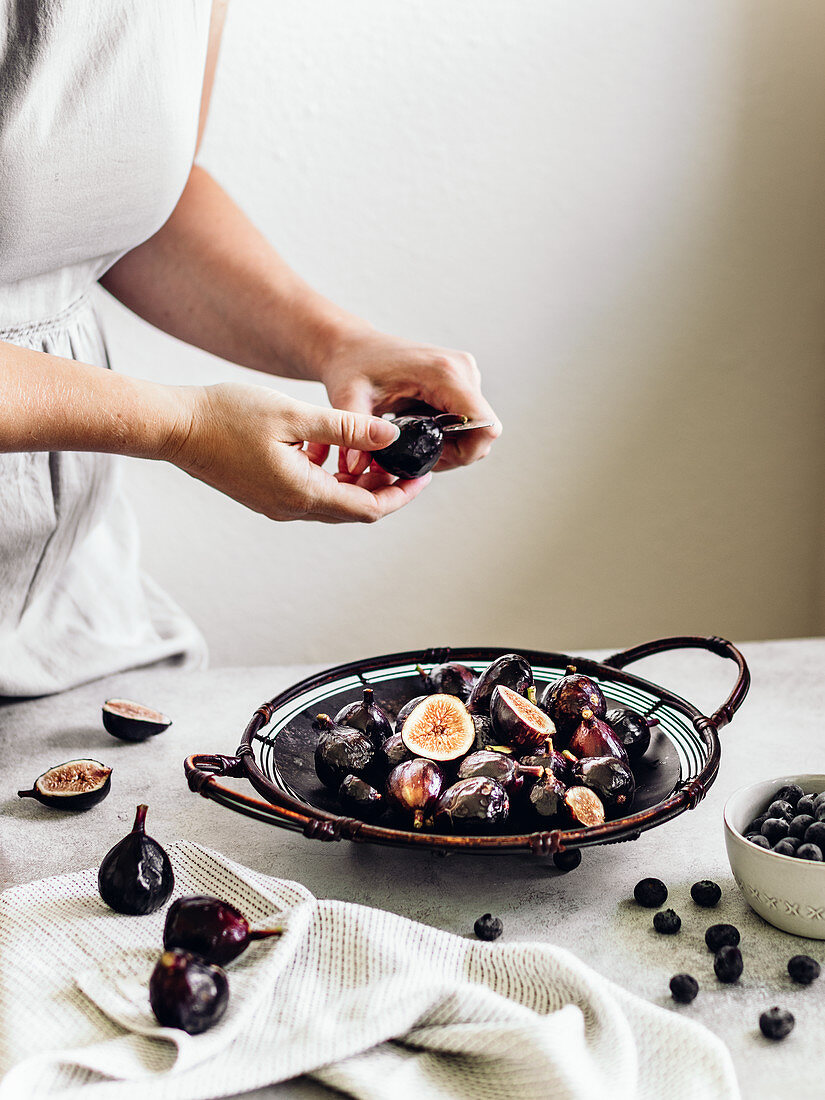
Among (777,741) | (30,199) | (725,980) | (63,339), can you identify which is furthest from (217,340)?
(725,980)

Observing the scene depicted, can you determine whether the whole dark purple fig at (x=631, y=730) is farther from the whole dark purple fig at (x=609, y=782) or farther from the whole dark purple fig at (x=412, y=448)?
the whole dark purple fig at (x=412, y=448)

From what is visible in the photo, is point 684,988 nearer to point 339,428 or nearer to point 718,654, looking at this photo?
point 718,654

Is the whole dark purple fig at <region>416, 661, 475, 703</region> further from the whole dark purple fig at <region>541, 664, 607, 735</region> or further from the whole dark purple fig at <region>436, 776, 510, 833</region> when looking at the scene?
the whole dark purple fig at <region>436, 776, 510, 833</region>

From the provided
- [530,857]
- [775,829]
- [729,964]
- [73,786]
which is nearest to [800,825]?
[775,829]

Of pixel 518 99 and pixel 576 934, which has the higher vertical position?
pixel 518 99

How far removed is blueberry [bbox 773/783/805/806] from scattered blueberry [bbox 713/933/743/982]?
0.44 feet

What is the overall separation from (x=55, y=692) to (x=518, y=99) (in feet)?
5.00

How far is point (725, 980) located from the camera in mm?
693

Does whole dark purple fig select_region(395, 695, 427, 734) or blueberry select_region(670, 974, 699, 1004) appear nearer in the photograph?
blueberry select_region(670, 974, 699, 1004)

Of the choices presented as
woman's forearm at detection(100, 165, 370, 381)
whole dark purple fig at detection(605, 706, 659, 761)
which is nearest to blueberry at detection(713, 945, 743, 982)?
whole dark purple fig at detection(605, 706, 659, 761)

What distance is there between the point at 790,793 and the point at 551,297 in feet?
5.17

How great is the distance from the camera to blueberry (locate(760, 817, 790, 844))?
0.75 metres

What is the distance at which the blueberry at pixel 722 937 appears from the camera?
73cm

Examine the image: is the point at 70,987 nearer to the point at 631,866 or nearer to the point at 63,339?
the point at 631,866
